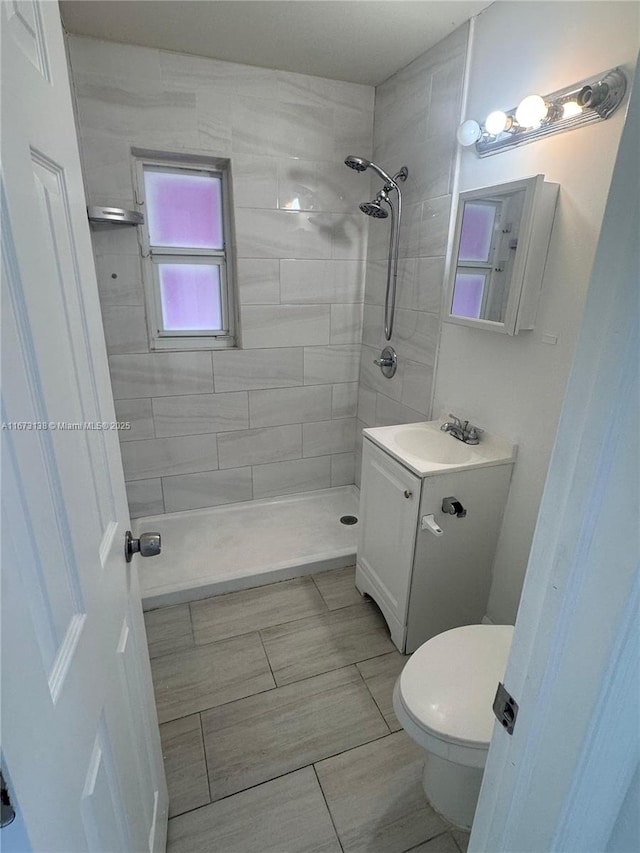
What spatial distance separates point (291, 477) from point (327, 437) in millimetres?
359

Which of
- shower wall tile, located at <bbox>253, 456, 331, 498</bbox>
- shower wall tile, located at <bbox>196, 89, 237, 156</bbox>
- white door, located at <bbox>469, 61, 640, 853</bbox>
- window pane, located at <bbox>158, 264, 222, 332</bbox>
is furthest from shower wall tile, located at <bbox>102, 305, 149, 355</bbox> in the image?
white door, located at <bbox>469, 61, 640, 853</bbox>

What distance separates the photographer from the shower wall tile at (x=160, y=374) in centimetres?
240

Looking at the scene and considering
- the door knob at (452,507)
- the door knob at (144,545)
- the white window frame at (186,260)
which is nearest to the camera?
the door knob at (144,545)

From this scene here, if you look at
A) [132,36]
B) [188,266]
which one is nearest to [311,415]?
[188,266]

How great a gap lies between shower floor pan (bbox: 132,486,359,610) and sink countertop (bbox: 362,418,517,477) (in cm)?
82

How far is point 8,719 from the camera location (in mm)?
397

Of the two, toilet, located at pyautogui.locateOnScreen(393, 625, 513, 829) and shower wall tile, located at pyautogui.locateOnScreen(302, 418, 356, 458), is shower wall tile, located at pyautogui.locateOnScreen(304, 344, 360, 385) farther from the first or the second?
toilet, located at pyautogui.locateOnScreen(393, 625, 513, 829)

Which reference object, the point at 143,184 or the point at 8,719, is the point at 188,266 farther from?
the point at 8,719

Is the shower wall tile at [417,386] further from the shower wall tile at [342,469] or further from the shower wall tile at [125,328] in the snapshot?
the shower wall tile at [125,328]

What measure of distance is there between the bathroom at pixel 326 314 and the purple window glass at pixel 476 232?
15 cm

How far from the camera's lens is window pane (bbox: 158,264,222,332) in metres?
2.47

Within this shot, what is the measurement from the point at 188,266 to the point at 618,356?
2432 millimetres

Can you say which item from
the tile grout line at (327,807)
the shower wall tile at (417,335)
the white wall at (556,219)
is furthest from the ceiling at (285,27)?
the tile grout line at (327,807)

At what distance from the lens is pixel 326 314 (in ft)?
8.80
